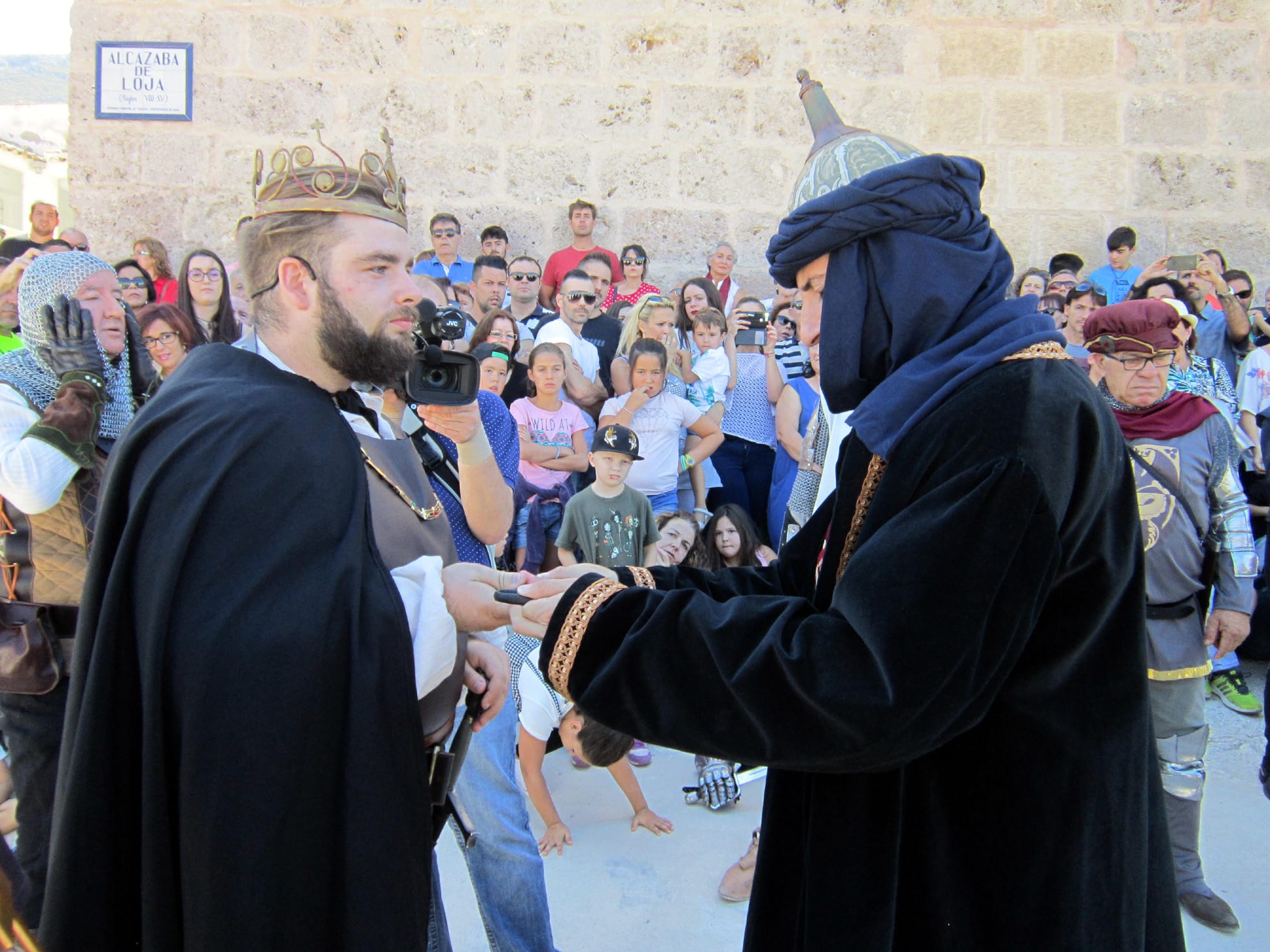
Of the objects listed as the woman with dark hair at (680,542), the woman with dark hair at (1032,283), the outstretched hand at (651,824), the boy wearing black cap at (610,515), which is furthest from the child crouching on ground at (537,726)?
the woman with dark hair at (1032,283)

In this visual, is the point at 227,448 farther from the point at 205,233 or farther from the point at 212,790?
the point at 205,233

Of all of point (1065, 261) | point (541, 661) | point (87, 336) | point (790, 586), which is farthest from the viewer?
point (1065, 261)

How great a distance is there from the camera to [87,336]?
10.3 feet

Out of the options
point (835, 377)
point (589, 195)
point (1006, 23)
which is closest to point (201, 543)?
point (835, 377)

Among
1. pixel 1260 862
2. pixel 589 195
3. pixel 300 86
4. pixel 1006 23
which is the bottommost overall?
pixel 1260 862

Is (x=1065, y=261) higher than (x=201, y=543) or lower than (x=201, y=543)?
higher

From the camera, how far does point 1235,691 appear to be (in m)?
5.56

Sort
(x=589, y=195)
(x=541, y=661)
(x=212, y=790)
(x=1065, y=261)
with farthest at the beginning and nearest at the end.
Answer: (x=589, y=195) → (x=1065, y=261) → (x=541, y=661) → (x=212, y=790)

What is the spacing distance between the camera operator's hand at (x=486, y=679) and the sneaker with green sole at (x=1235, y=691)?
4.94 meters

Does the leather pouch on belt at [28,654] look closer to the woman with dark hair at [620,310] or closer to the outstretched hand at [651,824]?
the outstretched hand at [651,824]

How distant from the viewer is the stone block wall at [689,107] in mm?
8148

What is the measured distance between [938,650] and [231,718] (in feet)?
3.63

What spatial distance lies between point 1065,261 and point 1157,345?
4.48 meters

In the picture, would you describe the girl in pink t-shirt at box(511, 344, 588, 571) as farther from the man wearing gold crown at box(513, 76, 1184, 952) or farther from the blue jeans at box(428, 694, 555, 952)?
the man wearing gold crown at box(513, 76, 1184, 952)
